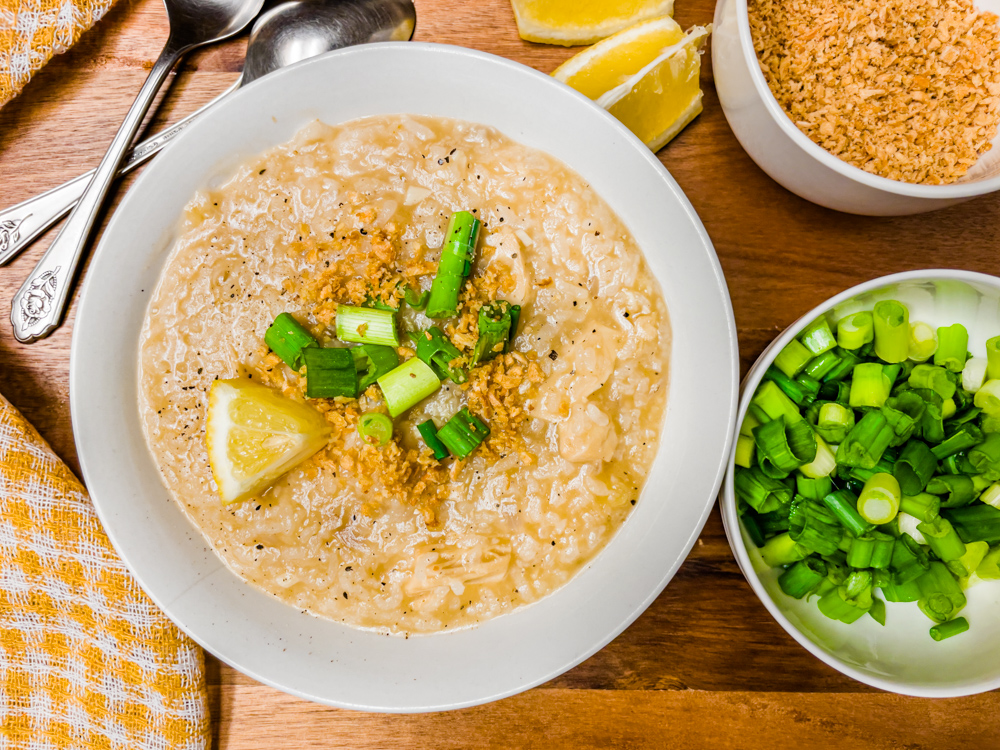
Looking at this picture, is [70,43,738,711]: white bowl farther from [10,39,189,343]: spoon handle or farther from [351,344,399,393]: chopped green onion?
[351,344,399,393]: chopped green onion

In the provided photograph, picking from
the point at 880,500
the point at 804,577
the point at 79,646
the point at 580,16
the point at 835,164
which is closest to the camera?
the point at 835,164

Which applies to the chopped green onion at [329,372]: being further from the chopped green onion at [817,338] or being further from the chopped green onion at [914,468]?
the chopped green onion at [914,468]

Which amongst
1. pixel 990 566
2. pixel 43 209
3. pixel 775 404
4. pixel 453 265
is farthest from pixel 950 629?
pixel 43 209

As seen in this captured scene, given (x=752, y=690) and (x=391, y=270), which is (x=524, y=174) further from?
(x=752, y=690)

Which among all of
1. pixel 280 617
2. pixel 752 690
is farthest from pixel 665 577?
pixel 280 617

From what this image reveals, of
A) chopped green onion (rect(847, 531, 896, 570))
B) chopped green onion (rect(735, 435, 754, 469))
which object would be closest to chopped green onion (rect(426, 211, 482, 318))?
chopped green onion (rect(735, 435, 754, 469))

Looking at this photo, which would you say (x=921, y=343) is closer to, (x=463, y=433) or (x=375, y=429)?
(x=463, y=433)

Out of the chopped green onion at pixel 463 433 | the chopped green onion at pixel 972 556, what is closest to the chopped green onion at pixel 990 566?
the chopped green onion at pixel 972 556
